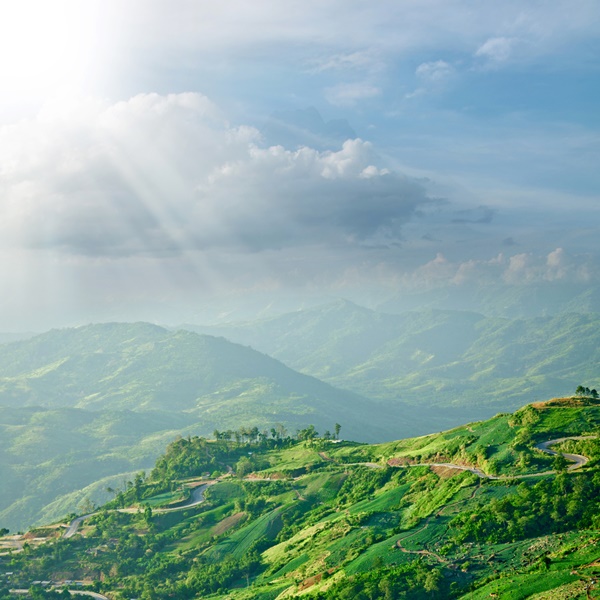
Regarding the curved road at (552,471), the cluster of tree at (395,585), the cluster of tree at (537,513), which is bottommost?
the cluster of tree at (395,585)

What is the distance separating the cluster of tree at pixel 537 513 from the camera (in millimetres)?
122812

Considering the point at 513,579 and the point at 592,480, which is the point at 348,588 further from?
the point at 592,480

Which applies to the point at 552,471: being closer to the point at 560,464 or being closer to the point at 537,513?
the point at 560,464

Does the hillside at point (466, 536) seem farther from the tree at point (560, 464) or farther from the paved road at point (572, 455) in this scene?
→ the paved road at point (572, 455)

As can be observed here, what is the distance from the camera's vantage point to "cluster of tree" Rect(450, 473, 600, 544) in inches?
4835

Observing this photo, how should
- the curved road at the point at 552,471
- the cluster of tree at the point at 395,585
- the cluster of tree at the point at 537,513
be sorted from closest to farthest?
the cluster of tree at the point at 395,585
the cluster of tree at the point at 537,513
the curved road at the point at 552,471

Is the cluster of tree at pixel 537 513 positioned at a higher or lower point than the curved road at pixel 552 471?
lower

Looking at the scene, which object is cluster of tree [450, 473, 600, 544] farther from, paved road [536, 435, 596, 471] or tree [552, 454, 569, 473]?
paved road [536, 435, 596, 471]

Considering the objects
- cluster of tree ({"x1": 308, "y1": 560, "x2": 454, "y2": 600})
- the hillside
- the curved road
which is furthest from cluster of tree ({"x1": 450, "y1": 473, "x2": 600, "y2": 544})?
cluster of tree ({"x1": 308, "y1": 560, "x2": 454, "y2": 600})

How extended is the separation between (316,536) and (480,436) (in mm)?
58084

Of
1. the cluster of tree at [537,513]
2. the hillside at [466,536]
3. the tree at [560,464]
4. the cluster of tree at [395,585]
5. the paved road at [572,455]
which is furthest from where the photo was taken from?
the paved road at [572,455]

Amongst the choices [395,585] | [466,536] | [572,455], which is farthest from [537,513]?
[572,455]

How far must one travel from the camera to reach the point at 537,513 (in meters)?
127

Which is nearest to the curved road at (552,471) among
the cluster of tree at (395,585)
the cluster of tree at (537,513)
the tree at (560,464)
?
the tree at (560,464)
